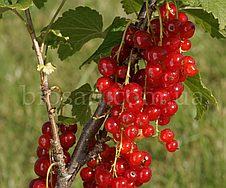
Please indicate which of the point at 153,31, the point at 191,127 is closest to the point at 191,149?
the point at 191,127

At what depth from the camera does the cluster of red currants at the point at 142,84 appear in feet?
1.69

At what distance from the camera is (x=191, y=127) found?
6.54ft

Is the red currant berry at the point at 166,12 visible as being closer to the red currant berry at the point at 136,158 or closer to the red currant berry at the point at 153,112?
the red currant berry at the point at 153,112

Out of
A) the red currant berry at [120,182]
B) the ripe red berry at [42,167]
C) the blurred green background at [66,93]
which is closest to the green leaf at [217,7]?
the red currant berry at [120,182]

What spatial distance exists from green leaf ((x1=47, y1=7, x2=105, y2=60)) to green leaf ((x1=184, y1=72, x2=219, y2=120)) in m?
0.33

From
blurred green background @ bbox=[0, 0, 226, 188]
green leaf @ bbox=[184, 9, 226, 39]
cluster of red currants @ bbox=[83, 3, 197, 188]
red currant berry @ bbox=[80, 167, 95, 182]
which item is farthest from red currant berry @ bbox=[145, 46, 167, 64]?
blurred green background @ bbox=[0, 0, 226, 188]

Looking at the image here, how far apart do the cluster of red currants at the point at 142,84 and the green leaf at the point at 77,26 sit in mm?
291

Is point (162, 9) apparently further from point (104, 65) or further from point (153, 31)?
point (104, 65)

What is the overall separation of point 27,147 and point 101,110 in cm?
161

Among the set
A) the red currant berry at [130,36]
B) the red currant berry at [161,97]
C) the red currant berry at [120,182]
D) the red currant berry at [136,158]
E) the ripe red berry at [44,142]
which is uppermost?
the red currant berry at [130,36]

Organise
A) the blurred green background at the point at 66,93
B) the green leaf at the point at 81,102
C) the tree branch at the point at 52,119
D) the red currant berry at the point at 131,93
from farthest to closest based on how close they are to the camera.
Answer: the blurred green background at the point at 66,93 < the green leaf at the point at 81,102 < the tree branch at the point at 52,119 < the red currant berry at the point at 131,93

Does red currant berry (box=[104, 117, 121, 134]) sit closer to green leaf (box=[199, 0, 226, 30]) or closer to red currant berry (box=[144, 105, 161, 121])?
red currant berry (box=[144, 105, 161, 121])

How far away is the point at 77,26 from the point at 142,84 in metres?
0.36

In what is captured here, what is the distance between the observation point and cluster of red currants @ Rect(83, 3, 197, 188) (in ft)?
1.69
